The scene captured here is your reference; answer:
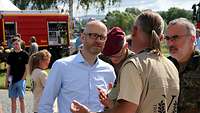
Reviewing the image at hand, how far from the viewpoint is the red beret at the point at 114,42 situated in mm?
5139

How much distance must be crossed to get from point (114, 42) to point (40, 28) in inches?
932

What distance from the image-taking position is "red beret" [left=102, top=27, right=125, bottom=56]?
16.9 feet

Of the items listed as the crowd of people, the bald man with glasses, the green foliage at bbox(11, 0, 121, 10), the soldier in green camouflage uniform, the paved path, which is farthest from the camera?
the green foliage at bbox(11, 0, 121, 10)

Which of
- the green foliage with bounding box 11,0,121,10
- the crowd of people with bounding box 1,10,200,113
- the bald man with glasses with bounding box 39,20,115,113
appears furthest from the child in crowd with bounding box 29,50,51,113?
the green foliage with bounding box 11,0,121,10

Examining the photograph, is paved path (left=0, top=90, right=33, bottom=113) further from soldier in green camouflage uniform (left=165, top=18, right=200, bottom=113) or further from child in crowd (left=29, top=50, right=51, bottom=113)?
soldier in green camouflage uniform (left=165, top=18, right=200, bottom=113)

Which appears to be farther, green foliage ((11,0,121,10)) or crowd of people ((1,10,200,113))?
green foliage ((11,0,121,10))

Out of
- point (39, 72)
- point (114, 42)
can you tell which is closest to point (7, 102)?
point (39, 72)

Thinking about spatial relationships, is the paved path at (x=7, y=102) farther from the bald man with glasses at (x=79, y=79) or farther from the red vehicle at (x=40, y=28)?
the red vehicle at (x=40, y=28)

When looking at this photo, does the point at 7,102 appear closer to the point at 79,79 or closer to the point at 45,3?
the point at 79,79

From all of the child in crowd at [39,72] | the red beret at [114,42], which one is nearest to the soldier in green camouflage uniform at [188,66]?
the red beret at [114,42]

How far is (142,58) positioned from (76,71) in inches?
54.3

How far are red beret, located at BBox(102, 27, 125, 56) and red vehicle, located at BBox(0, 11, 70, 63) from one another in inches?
859

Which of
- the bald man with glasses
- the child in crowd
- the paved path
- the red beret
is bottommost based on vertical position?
the paved path

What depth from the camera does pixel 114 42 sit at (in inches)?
206
